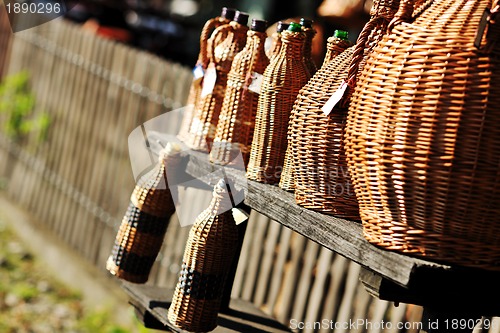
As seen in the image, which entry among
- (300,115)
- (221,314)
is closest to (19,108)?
(221,314)

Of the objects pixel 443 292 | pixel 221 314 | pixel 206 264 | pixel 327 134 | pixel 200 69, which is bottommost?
pixel 221 314

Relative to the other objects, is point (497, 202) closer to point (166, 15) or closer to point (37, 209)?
point (37, 209)

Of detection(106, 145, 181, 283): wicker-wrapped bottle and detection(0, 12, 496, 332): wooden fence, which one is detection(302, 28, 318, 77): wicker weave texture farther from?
detection(0, 12, 496, 332): wooden fence

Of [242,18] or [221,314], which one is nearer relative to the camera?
[242,18]

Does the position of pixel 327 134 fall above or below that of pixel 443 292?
above

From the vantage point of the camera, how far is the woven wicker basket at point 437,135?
61.9 inches

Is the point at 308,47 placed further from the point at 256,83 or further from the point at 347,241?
the point at 347,241

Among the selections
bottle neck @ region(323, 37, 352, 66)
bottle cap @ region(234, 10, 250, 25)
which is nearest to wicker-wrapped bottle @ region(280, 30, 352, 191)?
bottle neck @ region(323, 37, 352, 66)

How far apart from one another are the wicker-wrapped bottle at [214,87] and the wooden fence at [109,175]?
1356 millimetres

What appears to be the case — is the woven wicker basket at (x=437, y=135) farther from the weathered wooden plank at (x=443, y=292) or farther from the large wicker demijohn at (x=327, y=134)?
the large wicker demijohn at (x=327, y=134)

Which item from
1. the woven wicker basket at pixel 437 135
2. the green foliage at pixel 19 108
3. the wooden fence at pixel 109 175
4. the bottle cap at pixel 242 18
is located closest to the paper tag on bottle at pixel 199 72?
the bottle cap at pixel 242 18

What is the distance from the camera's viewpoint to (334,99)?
188 cm

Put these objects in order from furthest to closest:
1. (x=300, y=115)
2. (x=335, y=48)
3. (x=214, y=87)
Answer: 1. (x=214, y=87)
2. (x=335, y=48)
3. (x=300, y=115)

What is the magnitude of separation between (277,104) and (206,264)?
A: 504mm
